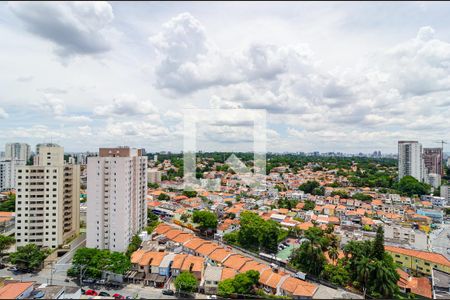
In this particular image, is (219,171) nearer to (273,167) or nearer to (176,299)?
(273,167)

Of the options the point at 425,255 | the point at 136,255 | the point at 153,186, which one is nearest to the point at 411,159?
the point at 425,255

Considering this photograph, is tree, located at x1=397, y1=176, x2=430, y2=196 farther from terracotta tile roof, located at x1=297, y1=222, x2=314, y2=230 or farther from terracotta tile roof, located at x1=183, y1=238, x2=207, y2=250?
terracotta tile roof, located at x1=183, y1=238, x2=207, y2=250

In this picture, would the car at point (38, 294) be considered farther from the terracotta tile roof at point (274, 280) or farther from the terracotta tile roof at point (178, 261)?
the terracotta tile roof at point (274, 280)

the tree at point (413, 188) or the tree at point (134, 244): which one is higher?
the tree at point (413, 188)

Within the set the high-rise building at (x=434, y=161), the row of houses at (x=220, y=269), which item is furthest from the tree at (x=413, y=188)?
the row of houses at (x=220, y=269)

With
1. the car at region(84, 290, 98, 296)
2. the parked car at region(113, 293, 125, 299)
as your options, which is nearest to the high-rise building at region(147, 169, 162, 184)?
the car at region(84, 290, 98, 296)

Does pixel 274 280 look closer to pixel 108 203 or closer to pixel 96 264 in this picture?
pixel 96 264
